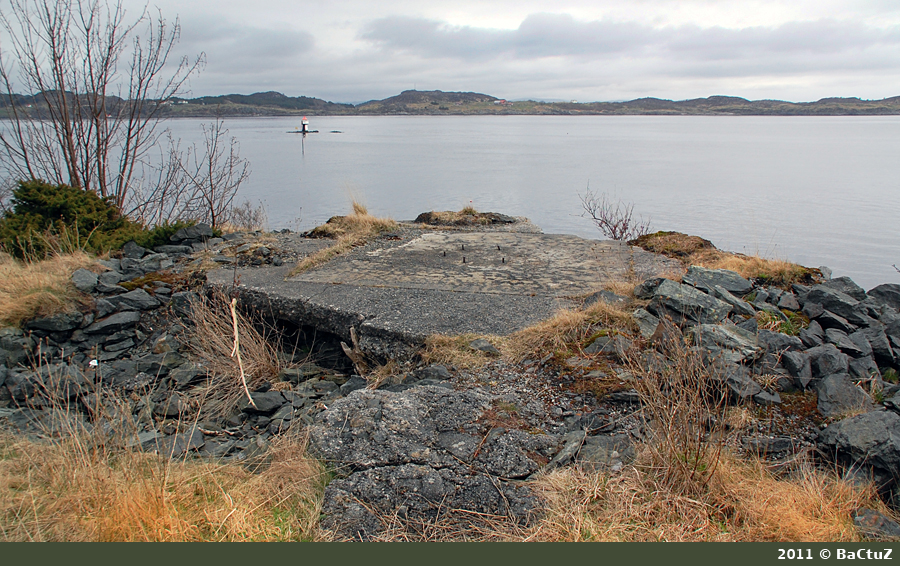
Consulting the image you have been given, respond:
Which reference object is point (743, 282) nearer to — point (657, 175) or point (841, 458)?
point (841, 458)

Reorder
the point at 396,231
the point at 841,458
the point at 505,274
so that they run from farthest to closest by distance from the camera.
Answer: the point at 396,231, the point at 505,274, the point at 841,458

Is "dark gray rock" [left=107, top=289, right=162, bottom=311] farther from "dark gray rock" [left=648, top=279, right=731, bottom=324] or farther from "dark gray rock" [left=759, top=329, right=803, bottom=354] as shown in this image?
"dark gray rock" [left=759, top=329, right=803, bottom=354]

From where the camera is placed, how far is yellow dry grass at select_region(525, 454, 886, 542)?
2.42 m

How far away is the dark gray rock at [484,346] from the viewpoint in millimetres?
4145

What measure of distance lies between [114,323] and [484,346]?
12.3 feet

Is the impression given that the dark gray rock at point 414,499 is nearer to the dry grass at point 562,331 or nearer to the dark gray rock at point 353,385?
the dry grass at point 562,331

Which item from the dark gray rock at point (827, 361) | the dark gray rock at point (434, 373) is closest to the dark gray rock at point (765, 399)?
the dark gray rock at point (827, 361)

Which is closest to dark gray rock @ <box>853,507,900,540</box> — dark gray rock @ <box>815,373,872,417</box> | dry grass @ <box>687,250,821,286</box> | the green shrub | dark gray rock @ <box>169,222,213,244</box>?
dark gray rock @ <box>815,373,872,417</box>

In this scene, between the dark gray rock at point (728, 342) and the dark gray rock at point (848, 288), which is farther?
the dark gray rock at point (848, 288)

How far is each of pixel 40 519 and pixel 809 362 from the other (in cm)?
406

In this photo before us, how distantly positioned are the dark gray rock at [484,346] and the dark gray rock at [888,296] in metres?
3.45

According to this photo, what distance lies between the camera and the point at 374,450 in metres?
3.04

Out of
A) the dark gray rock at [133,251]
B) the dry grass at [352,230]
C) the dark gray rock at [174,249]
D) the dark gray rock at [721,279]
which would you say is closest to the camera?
the dark gray rock at [721,279]
